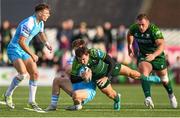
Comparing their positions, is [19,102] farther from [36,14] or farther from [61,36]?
[61,36]

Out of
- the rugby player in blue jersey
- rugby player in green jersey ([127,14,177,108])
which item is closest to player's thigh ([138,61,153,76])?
rugby player in green jersey ([127,14,177,108])

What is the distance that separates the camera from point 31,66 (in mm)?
15203

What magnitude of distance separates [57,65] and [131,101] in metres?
9.62

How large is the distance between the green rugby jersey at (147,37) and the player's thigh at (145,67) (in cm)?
19

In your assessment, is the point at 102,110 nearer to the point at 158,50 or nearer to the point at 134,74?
the point at 134,74

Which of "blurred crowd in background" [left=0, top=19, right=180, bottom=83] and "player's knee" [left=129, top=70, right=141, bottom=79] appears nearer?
"player's knee" [left=129, top=70, right=141, bottom=79]

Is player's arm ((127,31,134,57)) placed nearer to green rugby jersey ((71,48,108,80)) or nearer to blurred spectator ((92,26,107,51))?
green rugby jersey ((71,48,108,80))

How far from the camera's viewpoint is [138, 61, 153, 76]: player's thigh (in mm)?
16072

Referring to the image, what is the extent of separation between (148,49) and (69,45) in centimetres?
1194

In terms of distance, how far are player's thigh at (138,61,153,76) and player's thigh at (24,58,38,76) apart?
219cm

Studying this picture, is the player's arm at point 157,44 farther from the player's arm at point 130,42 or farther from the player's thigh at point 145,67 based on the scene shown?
the player's arm at point 130,42

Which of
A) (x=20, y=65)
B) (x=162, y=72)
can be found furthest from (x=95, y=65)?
(x=162, y=72)

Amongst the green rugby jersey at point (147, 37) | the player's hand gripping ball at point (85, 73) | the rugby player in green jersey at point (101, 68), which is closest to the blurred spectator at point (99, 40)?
the green rugby jersey at point (147, 37)

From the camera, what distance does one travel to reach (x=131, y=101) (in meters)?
18.1
